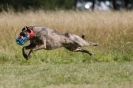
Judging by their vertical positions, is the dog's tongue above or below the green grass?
above

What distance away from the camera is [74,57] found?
547 inches

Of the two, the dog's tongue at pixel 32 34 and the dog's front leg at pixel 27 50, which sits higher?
the dog's tongue at pixel 32 34

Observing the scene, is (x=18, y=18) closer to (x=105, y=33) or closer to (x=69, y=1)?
(x=105, y=33)

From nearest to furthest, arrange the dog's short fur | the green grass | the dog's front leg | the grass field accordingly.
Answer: the green grass < the grass field < the dog's short fur < the dog's front leg

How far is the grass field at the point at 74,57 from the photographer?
9.45 metres

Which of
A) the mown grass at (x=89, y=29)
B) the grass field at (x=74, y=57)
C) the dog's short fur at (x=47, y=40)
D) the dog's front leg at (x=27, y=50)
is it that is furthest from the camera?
the mown grass at (x=89, y=29)

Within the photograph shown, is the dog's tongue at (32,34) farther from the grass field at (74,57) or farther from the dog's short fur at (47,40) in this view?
the grass field at (74,57)

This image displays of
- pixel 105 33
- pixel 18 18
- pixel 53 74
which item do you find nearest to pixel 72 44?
pixel 53 74

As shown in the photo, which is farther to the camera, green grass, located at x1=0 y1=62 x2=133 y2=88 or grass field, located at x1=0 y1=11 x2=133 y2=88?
grass field, located at x1=0 y1=11 x2=133 y2=88

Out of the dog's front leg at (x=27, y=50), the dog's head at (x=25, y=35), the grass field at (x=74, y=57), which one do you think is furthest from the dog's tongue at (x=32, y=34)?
the grass field at (x=74, y=57)

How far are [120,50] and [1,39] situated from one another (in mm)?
3469

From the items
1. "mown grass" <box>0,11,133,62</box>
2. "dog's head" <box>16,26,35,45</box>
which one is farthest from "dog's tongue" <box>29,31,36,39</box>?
"mown grass" <box>0,11,133,62</box>

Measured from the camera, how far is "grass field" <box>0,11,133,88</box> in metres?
9.45

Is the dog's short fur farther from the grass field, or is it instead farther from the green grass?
the green grass
